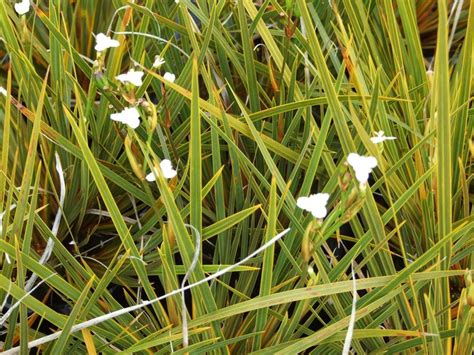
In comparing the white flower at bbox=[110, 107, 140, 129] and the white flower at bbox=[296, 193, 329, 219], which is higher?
the white flower at bbox=[110, 107, 140, 129]

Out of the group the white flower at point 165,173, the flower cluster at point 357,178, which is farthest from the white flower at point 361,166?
the white flower at point 165,173

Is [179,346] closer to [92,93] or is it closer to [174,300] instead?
[174,300]

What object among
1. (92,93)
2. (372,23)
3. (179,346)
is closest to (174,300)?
(179,346)

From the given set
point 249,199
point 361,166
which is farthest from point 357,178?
point 249,199

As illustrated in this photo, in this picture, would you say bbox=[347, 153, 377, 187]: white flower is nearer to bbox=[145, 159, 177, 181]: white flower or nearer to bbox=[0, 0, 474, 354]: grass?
bbox=[0, 0, 474, 354]: grass

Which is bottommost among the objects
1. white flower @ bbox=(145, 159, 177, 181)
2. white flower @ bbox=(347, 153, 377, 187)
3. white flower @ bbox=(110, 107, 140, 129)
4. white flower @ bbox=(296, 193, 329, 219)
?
white flower @ bbox=(296, 193, 329, 219)

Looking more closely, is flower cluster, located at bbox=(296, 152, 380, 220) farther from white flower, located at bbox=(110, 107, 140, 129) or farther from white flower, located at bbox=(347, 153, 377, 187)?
white flower, located at bbox=(110, 107, 140, 129)

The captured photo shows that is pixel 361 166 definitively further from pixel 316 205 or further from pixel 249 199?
pixel 249 199

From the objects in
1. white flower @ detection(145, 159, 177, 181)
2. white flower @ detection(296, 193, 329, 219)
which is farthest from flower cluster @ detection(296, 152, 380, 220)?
white flower @ detection(145, 159, 177, 181)
